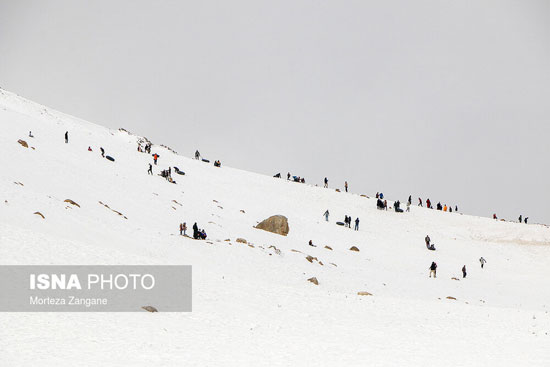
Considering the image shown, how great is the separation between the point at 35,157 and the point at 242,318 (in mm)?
35156

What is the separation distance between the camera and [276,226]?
51.2m

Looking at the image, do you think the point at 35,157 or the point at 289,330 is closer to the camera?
the point at 289,330

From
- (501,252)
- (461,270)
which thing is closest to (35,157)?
(461,270)

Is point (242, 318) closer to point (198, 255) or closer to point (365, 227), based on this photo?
point (198, 255)

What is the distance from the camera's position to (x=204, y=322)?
2014cm

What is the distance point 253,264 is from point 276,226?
14.4 metres

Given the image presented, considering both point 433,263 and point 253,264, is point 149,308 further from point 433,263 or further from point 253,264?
point 433,263

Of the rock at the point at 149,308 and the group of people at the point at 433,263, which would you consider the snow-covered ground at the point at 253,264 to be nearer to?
the rock at the point at 149,308

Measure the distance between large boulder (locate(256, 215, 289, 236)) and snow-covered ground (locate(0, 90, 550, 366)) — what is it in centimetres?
166

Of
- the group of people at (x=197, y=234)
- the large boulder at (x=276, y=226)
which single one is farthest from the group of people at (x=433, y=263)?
the group of people at (x=197, y=234)

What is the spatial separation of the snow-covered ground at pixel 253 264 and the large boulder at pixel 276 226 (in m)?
1.66

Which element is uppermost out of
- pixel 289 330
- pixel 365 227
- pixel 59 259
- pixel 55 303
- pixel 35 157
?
pixel 35 157

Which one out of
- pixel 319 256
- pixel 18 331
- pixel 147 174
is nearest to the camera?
pixel 18 331

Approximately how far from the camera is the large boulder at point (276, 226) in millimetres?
51013
